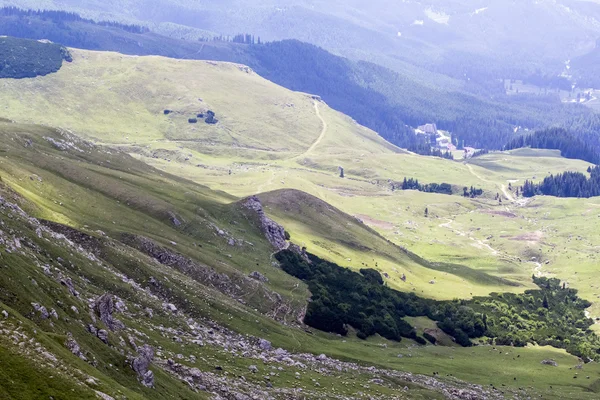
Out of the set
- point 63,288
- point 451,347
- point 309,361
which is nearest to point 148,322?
point 63,288

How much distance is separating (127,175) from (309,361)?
74195mm

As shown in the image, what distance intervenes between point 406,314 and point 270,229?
1295 inches

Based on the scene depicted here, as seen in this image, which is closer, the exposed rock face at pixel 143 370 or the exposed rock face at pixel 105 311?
the exposed rock face at pixel 143 370

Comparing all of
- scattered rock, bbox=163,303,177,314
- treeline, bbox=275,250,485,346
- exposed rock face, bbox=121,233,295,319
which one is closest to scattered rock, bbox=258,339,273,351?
scattered rock, bbox=163,303,177,314

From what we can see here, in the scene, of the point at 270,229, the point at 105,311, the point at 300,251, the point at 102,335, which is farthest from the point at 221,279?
the point at 102,335

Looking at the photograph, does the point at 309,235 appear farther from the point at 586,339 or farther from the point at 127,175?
the point at 586,339

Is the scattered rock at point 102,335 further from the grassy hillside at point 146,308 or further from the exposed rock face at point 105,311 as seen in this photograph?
the exposed rock face at point 105,311

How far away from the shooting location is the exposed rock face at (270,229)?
5906 inches

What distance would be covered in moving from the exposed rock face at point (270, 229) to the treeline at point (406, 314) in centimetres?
370

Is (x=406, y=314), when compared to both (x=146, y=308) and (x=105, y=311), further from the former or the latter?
(x=105, y=311)

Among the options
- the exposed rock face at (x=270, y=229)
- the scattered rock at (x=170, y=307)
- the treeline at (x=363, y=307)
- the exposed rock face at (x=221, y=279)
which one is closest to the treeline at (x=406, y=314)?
the treeline at (x=363, y=307)

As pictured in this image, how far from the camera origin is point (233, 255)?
426 ft

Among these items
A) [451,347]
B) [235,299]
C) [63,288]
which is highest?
[63,288]

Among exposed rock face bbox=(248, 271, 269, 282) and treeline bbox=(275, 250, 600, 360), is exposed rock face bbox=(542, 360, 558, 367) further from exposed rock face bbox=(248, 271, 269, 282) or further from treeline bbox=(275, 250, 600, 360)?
exposed rock face bbox=(248, 271, 269, 282)
